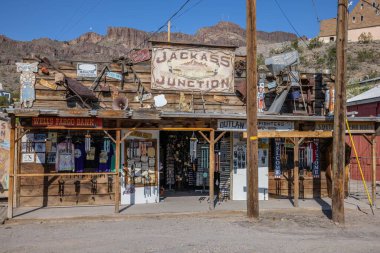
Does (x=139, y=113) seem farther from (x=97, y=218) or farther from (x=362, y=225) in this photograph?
(x=362, y=225)

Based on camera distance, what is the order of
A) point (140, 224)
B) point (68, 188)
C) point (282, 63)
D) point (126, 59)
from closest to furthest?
point (140, 224)
point (68, 188)
point (126, 59)
point (282, 63)

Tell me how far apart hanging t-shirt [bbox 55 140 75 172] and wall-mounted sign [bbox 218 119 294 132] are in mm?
4860

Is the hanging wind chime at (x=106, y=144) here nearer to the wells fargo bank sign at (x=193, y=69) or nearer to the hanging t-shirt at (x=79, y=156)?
the hanging t-shirt at (x=79, y=156)

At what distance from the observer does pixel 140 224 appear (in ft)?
38.5

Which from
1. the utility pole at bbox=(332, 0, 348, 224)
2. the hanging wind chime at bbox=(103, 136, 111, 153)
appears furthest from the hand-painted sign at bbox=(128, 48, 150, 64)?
the utility pole at bbox=(332, 0, 348, 224)

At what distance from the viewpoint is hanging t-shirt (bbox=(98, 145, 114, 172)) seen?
14.4m

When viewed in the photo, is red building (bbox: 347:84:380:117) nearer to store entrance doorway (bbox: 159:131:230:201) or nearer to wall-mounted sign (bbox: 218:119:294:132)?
wall-mounted sign (bbox: 218:119:294:132)

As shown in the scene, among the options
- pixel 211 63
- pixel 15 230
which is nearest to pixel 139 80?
pixel 211 63

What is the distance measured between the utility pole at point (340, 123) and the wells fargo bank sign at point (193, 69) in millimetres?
5046

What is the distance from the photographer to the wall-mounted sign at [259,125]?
45.9 feet

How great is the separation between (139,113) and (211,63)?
4.64m

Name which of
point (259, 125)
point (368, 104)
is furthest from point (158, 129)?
point (368, 104)

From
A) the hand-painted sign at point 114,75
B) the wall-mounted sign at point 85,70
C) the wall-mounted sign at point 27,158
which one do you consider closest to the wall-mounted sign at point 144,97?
the hand-painted sign at point 114,75

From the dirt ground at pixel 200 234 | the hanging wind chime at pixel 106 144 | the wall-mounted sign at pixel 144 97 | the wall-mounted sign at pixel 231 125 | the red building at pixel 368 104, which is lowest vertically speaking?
the dirt ground at pixel 200 234
